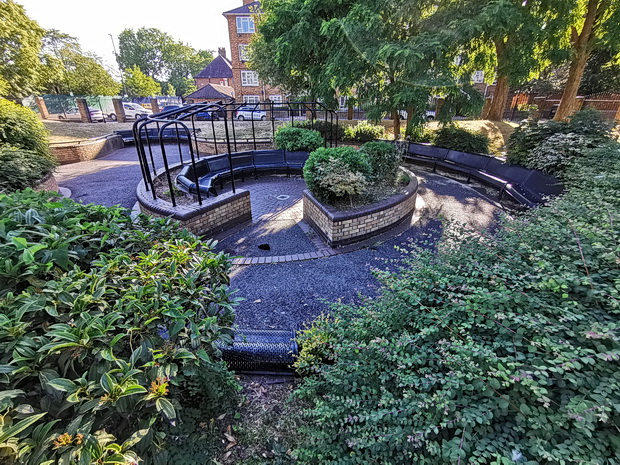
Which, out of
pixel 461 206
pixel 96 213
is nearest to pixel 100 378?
pixel 96 213

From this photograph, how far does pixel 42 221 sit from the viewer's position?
185cm

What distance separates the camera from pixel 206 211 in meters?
4.86

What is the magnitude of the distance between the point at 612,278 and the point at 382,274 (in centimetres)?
122

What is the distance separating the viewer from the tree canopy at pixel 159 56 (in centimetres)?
5328

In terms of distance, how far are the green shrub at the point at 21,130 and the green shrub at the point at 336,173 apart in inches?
269

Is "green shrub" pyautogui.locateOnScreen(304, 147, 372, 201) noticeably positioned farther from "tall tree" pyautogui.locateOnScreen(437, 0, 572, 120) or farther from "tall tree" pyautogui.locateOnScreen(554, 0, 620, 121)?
"tall tree" pyautogui.locateOnScreen(554, 0, 620, 121)

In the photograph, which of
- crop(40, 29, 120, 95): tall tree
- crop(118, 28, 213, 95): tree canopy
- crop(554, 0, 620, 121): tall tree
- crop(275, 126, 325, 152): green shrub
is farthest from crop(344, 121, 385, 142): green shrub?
crop(118, 28, 213, 95): tree canopy

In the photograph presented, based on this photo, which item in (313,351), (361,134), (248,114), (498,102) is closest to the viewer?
(313,351)

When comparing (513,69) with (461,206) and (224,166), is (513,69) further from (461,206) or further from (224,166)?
(224,166)

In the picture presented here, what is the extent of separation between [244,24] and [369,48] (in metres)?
27.7

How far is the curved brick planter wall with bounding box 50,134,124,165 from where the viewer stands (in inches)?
427

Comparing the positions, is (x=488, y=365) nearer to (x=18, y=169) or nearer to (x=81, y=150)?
(x=18, y=169)

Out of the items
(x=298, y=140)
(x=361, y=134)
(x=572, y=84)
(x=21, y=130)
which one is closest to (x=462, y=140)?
(x=361, y=134)

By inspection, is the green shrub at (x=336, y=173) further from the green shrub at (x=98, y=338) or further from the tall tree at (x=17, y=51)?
the tall tree at (x=17, y=51)
